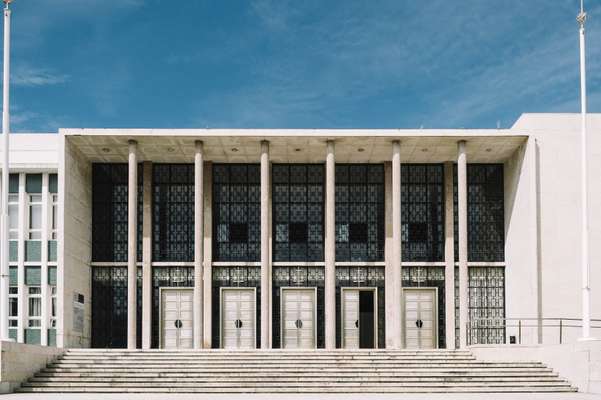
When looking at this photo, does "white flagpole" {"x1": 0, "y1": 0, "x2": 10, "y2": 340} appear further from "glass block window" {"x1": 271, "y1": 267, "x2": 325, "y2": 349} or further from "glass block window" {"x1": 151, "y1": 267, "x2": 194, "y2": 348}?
"glass block window" {"x1": 271, "y1": 267, "x2": 325, "y2": 349}

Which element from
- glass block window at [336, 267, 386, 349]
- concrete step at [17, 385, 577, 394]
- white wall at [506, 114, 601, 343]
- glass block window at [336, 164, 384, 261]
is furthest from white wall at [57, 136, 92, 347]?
white wall at [506, 114, 601, 343]

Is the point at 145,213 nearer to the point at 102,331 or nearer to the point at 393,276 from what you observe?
the point at 102,331

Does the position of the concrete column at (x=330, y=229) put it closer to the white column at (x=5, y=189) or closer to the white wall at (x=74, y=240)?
the white wall at (x=74, y=240)

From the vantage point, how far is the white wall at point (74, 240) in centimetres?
2827

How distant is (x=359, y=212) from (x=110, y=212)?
9822 millimetres

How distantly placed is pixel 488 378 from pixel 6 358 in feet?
44.5

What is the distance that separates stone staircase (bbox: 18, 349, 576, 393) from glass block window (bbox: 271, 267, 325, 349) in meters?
5.50

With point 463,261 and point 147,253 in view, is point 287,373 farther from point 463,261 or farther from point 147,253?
point 147,253

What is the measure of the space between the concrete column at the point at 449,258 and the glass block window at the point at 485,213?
390mm

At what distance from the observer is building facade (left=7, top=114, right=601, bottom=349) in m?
29.3

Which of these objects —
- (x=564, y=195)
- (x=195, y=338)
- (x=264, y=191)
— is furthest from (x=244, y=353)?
(x=564, y=195)

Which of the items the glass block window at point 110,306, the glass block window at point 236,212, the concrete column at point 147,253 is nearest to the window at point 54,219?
the glass block window at point 110,306

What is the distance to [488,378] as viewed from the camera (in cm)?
2373

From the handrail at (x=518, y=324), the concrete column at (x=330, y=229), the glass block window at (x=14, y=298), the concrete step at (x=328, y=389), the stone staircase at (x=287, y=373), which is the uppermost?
the concrete column at (x=330, y=229)
